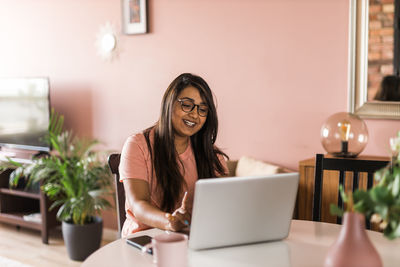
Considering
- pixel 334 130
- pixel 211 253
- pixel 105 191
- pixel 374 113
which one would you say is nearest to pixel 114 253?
pixel 211 253

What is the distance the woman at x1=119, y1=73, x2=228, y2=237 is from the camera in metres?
1.72

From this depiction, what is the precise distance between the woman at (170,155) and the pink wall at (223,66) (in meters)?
1.21

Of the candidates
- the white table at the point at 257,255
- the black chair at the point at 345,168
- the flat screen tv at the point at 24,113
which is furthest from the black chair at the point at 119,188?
the flat screen tv at the point at 24,113

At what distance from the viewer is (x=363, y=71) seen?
106 inches

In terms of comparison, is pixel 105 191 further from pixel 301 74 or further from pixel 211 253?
pixel 211 253

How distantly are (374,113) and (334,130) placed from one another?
1.07 feet

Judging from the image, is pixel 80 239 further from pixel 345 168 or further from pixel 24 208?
pixel 345 168

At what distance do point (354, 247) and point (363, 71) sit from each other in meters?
1.92

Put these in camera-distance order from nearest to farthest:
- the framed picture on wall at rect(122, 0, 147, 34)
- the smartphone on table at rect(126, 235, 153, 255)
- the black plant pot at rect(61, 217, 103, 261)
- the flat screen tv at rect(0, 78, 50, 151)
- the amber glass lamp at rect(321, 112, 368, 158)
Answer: the smartphone on table at rect(126, 235, 153, 255) < the amber glass lamp at rect(321, 112, 368, 158) < the black plant pot at rect(61, 217, 103, 261) < the framed picture on wall at rect(122, 0, 147, 34) < the flat screen tv at rect(0, 78, 50, 151)

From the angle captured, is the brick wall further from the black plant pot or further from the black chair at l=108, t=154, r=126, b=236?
the black plant pot

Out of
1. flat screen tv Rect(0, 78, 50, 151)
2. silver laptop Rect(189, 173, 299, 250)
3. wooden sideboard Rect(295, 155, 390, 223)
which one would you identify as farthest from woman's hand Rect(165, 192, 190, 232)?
flat screen tv Rect(0, 78, 50, 151)

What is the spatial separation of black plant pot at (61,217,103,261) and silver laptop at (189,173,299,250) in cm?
227

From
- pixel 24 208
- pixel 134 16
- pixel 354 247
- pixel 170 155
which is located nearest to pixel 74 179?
pixel 24 208

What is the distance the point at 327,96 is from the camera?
9.34 ft
